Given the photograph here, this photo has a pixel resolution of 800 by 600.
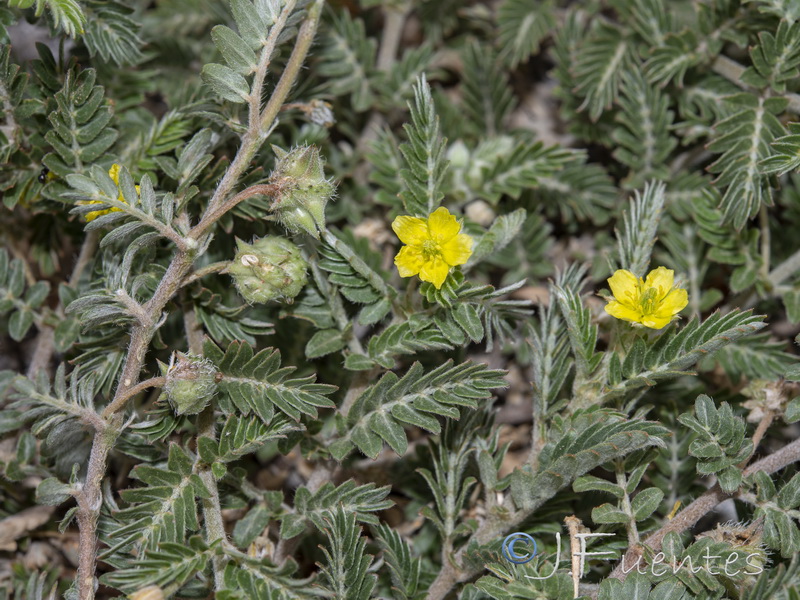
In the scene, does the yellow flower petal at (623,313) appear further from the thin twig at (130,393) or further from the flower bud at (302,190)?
the thin twig at (130,393)

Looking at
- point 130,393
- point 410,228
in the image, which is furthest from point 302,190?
point 130,393

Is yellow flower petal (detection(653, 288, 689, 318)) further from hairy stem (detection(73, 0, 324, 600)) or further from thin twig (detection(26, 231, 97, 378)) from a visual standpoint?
thin twig (detection(26, 231, 97, 378))

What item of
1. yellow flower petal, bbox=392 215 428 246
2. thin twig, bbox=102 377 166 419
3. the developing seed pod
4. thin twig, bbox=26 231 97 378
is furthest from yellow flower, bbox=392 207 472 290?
thin twig, bbox=26 231 97 378

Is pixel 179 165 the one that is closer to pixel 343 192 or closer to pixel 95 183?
pixel 95 183

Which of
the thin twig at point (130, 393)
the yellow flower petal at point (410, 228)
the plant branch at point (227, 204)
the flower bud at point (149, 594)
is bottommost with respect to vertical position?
the flower bud at point (149, 594)

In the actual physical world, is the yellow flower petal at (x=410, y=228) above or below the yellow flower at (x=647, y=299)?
above

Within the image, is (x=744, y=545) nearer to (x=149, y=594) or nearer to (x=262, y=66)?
(x=149, y=594)

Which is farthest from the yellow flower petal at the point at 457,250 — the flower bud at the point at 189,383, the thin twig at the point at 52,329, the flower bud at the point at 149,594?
the thin twig at the point at 52,329
